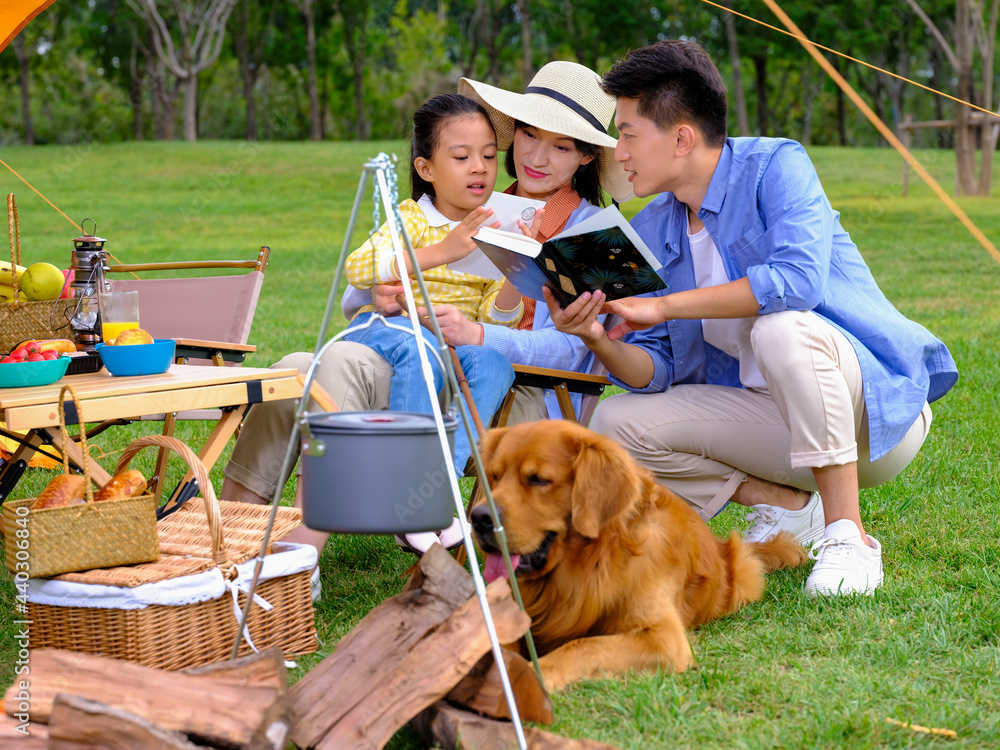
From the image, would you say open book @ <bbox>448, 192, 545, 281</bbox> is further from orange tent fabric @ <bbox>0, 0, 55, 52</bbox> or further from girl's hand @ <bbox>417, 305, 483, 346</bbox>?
orange tent fabric @ <bbox>0, 0, 55, 52</bbox>

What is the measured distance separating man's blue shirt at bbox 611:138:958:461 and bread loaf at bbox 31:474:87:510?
2.01 meters

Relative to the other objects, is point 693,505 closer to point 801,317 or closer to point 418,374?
point 801,317

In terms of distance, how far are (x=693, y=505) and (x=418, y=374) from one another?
115 cm

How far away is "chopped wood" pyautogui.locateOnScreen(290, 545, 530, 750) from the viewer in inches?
81.8

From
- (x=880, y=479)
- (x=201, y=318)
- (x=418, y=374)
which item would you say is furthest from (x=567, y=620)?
(x=201, y=318)

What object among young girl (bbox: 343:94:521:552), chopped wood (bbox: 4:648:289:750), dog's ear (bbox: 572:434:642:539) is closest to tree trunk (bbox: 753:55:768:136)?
young girl (bbox: 343:94:521:552)

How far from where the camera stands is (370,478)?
188cm

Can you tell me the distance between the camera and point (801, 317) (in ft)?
10.2

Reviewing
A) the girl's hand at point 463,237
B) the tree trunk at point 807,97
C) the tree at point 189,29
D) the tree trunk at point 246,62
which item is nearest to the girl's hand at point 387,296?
the girl's hand at point 463,237

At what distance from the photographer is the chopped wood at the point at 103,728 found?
6.01 ft

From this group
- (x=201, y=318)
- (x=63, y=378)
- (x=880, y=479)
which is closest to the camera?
(x=63, y=378)

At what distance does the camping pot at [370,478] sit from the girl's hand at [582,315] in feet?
4.00

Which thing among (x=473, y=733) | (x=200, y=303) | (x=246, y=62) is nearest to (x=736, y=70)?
(x=246, y=62)

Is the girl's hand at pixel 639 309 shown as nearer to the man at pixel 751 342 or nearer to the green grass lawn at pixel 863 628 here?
the man at pixel 751 342
